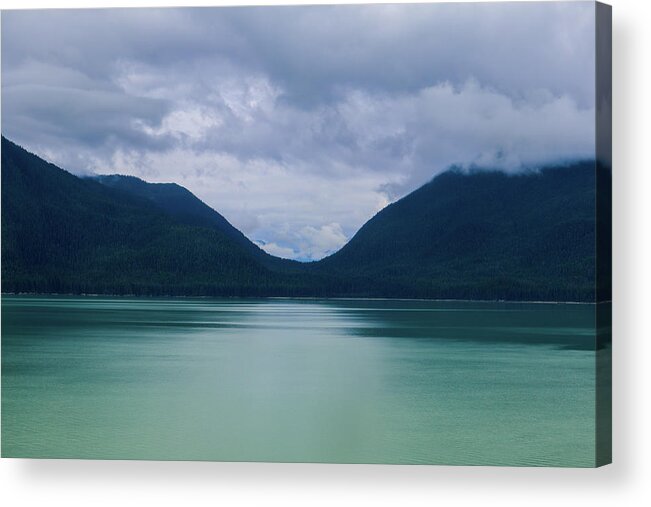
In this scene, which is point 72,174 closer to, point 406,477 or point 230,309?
point 230,309

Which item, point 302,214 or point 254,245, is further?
point 254,245

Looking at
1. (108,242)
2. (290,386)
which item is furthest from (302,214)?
(108,242)

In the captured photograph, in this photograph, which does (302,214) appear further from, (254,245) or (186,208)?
(186,208)

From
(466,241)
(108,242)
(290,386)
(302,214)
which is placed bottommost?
(290,386)

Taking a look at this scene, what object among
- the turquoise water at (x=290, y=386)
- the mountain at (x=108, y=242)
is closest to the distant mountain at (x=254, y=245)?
the mountain at (x=108, y=242)

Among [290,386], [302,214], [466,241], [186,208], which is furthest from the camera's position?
[466,241]

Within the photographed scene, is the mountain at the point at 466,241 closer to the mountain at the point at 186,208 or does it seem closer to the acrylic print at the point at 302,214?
the acrylic print at the point at 302,214
